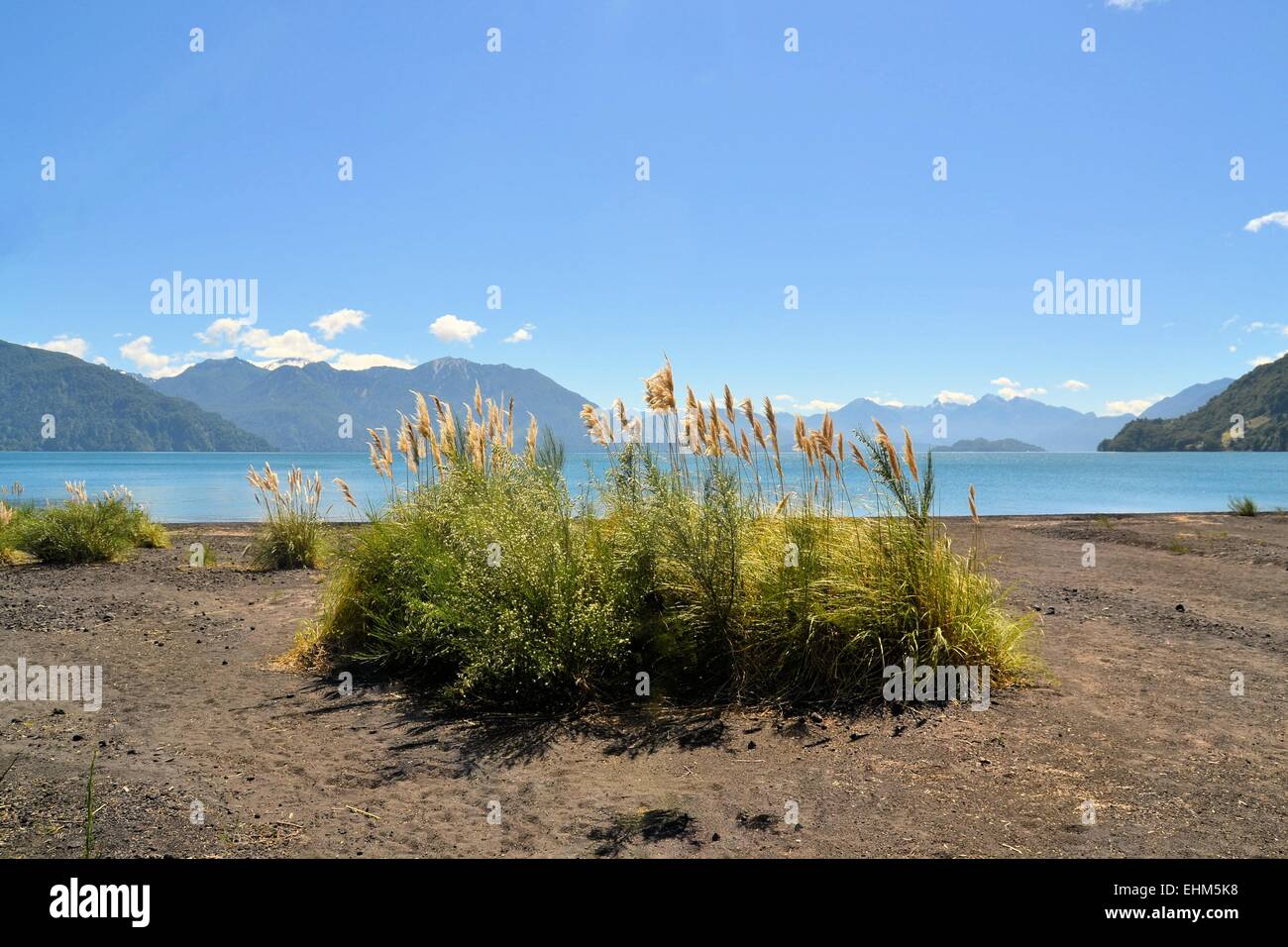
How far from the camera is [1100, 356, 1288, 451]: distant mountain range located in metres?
122

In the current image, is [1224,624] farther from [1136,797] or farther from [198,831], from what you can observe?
[198,831]

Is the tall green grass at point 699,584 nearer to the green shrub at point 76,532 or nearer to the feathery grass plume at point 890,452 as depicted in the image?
the feathery grass plume at point 890,452

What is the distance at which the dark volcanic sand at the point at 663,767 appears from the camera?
382cm

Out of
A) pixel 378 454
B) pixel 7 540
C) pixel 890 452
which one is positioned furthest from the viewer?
pixel 7 540

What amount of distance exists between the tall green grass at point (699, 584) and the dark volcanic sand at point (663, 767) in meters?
0.44

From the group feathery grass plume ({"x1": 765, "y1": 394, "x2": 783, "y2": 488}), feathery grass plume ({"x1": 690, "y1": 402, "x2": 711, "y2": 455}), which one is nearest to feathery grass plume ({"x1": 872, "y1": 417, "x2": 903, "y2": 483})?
feathery grass plume ({"x1": 765, "y1": 394, "x2": 783, "y2": 488})

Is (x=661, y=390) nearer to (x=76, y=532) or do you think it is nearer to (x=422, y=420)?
(x=422, y=420)

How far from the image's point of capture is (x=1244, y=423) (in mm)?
117500

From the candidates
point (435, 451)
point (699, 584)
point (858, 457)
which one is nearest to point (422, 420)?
point (435, 451)

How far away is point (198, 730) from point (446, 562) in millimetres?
2128

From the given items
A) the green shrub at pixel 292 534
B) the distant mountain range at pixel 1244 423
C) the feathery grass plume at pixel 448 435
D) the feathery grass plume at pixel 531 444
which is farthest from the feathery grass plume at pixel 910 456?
the distant mountain range at pixel 1244 423

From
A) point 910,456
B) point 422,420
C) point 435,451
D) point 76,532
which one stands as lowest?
point 76,532

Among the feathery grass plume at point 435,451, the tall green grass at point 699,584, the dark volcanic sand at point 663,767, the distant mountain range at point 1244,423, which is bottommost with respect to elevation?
the dark volcanic sand at point 663,767

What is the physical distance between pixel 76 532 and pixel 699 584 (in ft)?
41.6
